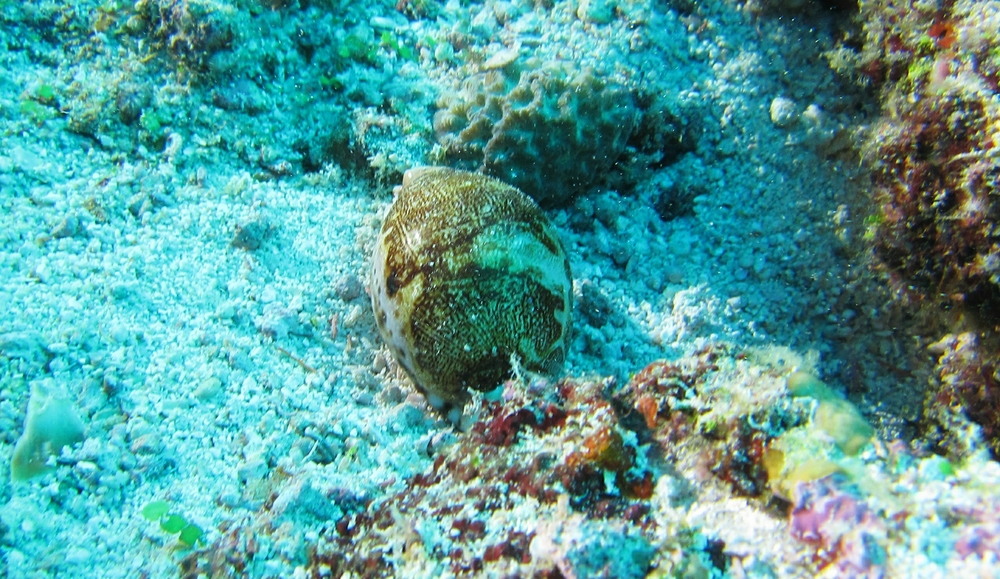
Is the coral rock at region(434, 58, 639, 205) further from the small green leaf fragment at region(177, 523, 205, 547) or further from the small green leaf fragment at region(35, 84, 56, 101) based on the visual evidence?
the small green leaf fragment at region(177, 523, 205, 547)

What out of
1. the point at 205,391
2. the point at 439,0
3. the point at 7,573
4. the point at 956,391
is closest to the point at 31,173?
the point at 205,391

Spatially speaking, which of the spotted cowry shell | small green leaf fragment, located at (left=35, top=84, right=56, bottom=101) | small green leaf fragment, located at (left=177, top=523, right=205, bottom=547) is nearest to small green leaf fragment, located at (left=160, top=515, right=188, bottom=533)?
small green leaf fragment, located at (left=177, top=523, right=205, bottom=547)

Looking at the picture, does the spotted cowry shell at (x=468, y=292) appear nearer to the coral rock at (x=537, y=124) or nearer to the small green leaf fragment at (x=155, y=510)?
the coral rock at (x=537, y=124)

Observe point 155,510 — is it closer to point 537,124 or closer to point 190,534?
point 190,534

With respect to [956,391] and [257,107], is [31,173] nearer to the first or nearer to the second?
[257,107]

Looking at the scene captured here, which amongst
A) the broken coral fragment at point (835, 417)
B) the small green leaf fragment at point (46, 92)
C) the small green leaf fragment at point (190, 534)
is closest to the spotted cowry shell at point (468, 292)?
the small green leaf fragment at point (190, 534)

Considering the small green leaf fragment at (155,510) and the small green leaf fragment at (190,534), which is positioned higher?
the small green leaf fragment at (155,510)
